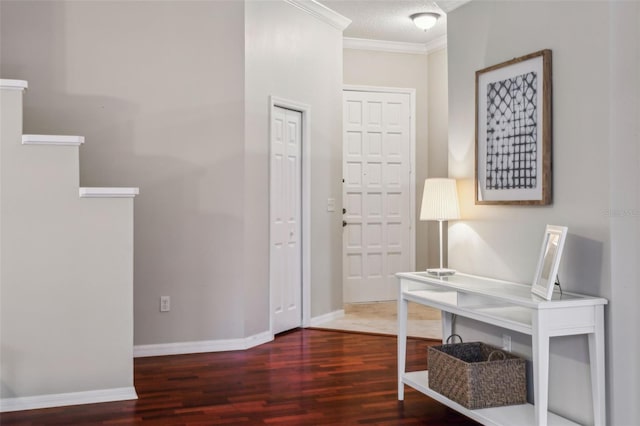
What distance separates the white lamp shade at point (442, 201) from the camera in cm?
386

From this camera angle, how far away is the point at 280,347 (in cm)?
525

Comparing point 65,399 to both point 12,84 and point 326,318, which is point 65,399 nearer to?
point 12,84

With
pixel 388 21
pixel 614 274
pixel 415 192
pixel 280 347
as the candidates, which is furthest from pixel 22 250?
pixel 415 192

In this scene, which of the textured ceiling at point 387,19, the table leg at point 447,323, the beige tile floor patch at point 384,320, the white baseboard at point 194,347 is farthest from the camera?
the textured ceiling at point 387,19

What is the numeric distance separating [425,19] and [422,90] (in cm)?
140

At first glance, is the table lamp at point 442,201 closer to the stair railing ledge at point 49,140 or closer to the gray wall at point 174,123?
the gray wall at point 174,123

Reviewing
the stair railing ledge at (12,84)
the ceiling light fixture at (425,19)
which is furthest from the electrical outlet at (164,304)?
the ceiling light fixture at (425,19)

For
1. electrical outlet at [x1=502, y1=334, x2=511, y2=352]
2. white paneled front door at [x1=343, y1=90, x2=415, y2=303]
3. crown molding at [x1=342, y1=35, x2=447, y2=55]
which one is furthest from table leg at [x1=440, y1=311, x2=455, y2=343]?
crown molding at [x1=342, y1=35, x2=447, y2=55]

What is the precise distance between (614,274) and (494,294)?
1.68 ft

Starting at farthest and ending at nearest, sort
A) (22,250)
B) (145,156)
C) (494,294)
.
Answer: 1. (145,156)
2. (22,250)
3. (494,294)

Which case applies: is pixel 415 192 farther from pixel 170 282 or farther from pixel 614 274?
pixel 614 274

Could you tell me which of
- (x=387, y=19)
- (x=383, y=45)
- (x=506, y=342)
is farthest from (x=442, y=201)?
(x=383, y=45)

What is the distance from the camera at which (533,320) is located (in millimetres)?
2730

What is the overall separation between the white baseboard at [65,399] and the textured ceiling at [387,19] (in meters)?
3.71
